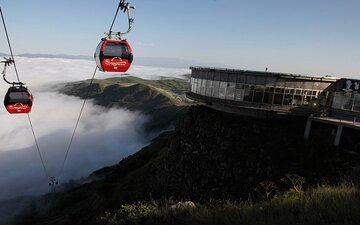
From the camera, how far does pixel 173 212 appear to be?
12023mm

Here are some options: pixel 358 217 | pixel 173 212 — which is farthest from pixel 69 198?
pixel 358 217

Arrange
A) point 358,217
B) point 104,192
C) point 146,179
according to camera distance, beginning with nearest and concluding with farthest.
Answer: point 358,217
point 146,179
point 104,192

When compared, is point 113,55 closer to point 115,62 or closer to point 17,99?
point 115,62

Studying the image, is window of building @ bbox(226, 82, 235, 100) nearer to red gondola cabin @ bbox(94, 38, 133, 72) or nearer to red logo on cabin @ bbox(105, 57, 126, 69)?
red gondola cabin @ bbox(94, 38, 133, 72)

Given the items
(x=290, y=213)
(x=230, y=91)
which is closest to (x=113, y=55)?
(x=290, y=213)

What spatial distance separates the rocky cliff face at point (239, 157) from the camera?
27.4 m

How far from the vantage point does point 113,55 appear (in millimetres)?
17438

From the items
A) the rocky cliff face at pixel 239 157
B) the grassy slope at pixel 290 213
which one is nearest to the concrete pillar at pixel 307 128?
the rocky cliff face at pixel 239 157

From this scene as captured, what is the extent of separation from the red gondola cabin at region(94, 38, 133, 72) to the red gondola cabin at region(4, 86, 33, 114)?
41.2 ft

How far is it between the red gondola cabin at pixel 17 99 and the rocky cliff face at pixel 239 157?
1738 centimetres

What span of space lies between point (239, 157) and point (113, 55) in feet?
58.1

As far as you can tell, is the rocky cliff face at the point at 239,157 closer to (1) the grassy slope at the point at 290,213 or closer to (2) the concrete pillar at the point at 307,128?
(2) the concrete pillar at the point at 307,128

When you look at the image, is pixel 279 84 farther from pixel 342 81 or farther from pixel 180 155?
pixel 180 155

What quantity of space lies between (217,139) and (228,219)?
2372 cm
